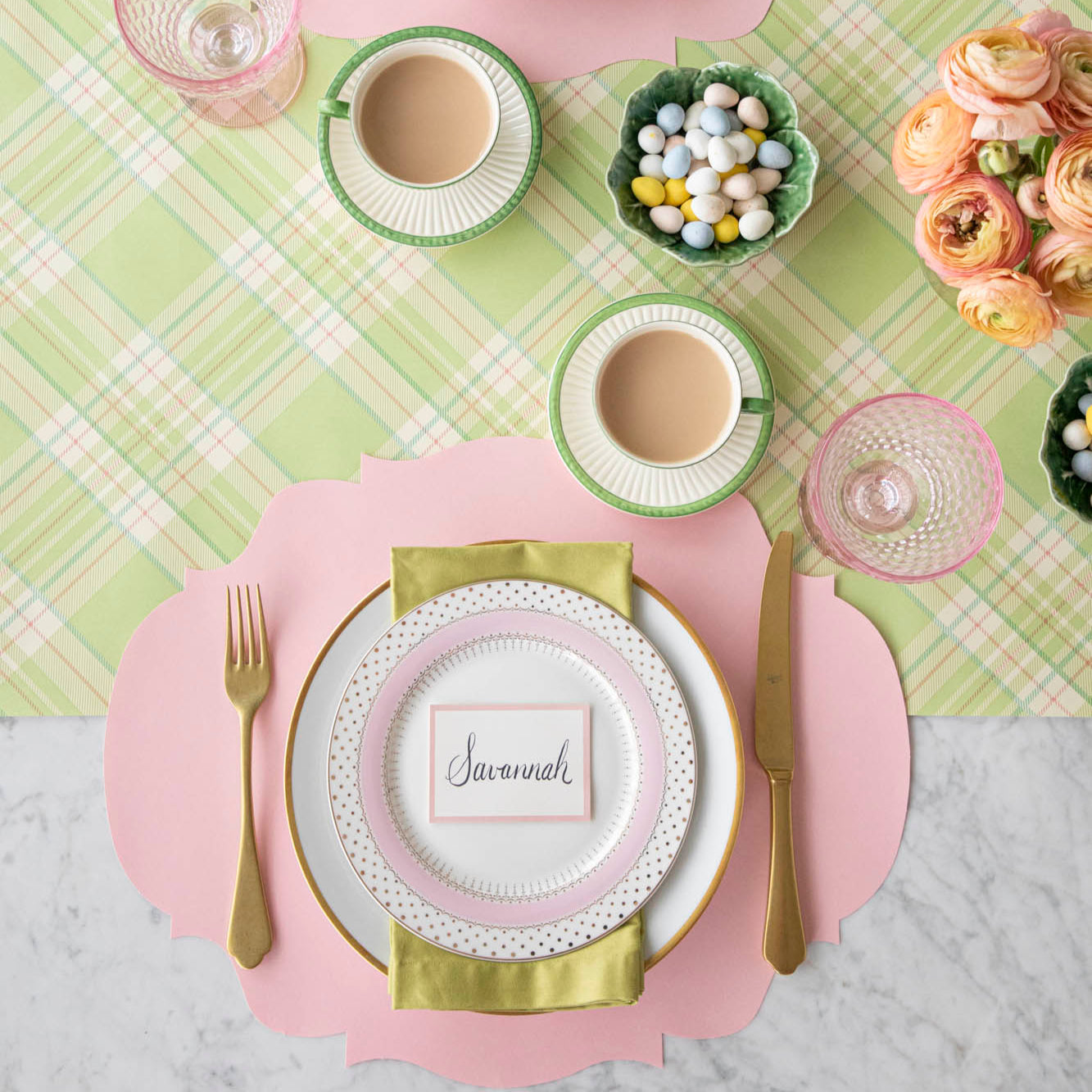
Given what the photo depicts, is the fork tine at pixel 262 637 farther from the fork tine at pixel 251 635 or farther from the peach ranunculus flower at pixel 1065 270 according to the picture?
the peach ranunculus flower at pixel 1065 270

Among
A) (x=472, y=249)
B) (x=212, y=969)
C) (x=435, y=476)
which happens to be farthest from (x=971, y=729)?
(x=212, y=969)

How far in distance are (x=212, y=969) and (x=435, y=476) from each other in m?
0.57

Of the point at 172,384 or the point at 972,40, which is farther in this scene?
the point at 172,384

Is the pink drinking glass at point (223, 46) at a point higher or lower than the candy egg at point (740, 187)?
higher

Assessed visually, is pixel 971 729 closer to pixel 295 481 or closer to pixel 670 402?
pixel 670 402

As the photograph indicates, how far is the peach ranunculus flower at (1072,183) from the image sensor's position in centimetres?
75

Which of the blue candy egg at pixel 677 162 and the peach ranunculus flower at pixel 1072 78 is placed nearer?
the peach ranunculus flower at pixel 1072 78

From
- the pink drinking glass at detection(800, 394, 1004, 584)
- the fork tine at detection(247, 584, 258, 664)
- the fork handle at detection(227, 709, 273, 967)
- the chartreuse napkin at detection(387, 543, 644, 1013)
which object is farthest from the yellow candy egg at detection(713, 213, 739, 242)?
the fork handle at detection(227, 709, 273, 967)

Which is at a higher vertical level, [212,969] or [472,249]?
[472,249]

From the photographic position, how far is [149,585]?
100 centimetres

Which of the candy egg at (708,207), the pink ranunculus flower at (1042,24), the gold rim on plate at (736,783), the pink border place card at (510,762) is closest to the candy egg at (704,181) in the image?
the candy egg at (708,207)

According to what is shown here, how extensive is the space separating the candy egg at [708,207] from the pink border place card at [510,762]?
1.62ft

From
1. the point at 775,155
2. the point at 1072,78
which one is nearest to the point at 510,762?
the point at 775,155

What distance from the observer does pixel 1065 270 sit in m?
0.80
